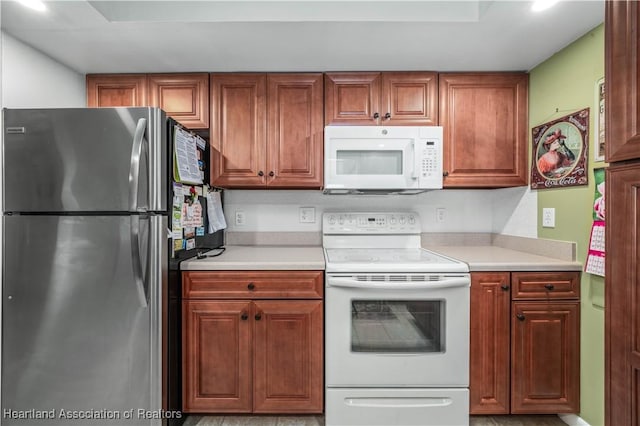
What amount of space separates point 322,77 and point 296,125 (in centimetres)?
35

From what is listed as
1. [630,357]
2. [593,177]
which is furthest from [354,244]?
[630,357]

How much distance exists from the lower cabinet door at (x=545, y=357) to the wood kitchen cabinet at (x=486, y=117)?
0.87m

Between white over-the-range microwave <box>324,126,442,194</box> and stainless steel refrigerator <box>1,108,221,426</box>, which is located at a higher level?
white over-the-range microwave <box>324,126,442,194</box>

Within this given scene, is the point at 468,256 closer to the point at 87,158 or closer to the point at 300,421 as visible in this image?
the point at 300,421

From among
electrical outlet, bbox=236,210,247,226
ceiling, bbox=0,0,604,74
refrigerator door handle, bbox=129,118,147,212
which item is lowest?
electrical outlet, bbox=236,210,247,226

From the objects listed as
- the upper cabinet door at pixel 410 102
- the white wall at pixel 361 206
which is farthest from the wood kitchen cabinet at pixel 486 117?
the white wall at pixel 361 206

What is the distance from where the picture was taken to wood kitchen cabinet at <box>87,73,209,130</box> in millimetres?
2146

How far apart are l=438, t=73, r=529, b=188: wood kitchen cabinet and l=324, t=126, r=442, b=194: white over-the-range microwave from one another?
0.24 metres

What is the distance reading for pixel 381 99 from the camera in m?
2.16

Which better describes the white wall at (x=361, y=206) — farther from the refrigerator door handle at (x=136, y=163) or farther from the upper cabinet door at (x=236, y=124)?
the refrigerator door handle at (x=136, y=163)

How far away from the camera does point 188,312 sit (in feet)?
5.81

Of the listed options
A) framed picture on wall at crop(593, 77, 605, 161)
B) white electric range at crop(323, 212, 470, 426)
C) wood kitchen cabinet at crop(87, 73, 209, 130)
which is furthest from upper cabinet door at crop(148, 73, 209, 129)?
framed picture on wall at crop(593, 77, 605, 161)

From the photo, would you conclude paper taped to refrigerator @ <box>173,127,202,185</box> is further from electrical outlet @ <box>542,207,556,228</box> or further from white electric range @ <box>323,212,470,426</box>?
electrical outlet @ <box>542,207,556,228</box>

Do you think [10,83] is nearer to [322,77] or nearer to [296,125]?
[296,125]
